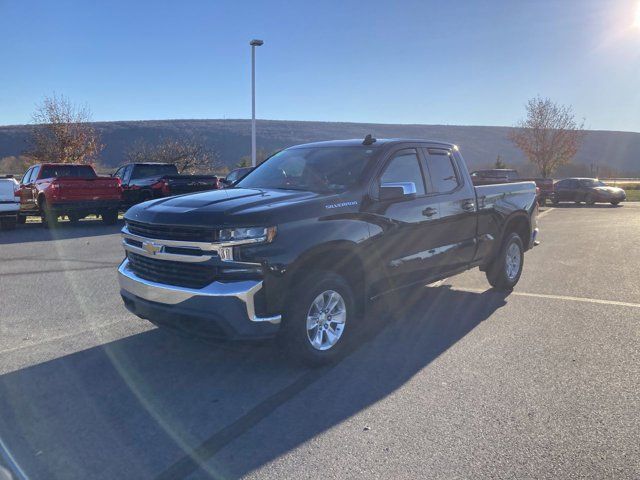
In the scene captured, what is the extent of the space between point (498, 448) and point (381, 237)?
2.18 metres

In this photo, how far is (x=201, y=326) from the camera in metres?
3.91

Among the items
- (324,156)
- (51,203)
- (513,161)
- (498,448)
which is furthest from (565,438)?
(513,161)

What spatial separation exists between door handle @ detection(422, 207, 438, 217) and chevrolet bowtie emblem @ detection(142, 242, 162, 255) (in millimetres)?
2692

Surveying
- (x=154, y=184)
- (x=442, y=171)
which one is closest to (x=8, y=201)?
(x=154, y=184)

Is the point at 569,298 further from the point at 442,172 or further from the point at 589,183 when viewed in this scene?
the point at 589,183

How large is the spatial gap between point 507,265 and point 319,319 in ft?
12.4

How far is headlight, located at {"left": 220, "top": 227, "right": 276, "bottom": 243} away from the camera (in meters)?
3.91

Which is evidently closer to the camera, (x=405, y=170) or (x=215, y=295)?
(x=215, y=295)

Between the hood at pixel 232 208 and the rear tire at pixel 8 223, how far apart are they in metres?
11.3

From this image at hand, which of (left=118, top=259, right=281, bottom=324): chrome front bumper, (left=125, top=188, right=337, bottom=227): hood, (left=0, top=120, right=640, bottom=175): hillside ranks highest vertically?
(left=0, top=120, right=640, bottom=175): hillside

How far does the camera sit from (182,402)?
3.79m

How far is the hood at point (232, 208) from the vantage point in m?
3.97

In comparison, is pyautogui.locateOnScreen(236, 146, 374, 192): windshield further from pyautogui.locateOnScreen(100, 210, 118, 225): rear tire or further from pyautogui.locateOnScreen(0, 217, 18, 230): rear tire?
pyautogui.locateOnScreen(100, 210, 118, 225): rear tire

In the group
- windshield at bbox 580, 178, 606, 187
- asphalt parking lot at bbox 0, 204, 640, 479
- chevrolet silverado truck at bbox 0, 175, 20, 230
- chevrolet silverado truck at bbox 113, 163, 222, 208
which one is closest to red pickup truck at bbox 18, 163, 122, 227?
chevrolet silverado truck at bbox 0, 175, 20, 230
